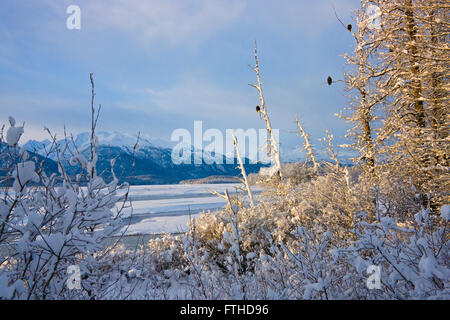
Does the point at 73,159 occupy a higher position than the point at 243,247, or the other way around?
the point at 73,159

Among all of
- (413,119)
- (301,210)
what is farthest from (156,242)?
(413,119)

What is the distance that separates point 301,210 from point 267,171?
162 inches

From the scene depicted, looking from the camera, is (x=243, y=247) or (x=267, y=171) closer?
(x=243, y=247)

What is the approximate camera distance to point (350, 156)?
9703 mm

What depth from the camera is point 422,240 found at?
1.77 meters

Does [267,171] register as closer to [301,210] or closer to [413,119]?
[301,210]
